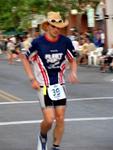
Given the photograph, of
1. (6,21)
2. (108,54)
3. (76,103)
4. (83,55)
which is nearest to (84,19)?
(6,21)

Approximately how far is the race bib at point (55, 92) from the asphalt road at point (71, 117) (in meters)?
1.27

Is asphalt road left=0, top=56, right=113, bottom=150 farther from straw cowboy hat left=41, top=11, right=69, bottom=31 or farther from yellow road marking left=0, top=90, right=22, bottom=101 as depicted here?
straw cowboy hat left=41, top=11, right=69, bottom=31

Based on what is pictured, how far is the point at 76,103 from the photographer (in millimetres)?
15906

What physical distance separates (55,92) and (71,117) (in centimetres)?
484

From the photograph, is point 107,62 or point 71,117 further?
point 107,62

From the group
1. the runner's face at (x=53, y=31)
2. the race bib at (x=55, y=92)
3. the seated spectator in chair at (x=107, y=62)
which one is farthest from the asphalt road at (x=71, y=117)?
the seated spectator in chair at (x=107, y=62)

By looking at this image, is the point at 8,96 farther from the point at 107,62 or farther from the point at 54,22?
the point at 107,62

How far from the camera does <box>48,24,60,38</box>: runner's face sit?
829 centimetres

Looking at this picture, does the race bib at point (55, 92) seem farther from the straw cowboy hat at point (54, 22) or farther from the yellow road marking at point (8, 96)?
the yellow road marking at point (8, 96)

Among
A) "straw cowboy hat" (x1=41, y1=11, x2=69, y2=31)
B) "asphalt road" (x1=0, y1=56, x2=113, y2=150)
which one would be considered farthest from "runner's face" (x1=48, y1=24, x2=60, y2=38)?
"asphalt road" (x1=0, y1=56, x2=113, y2=150)

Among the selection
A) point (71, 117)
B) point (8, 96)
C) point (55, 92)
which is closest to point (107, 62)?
point (8, 96)

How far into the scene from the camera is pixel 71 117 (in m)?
13.2

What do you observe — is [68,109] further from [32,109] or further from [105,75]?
[105,75]

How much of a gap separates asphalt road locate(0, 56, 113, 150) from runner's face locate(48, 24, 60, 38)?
6.43 ft
